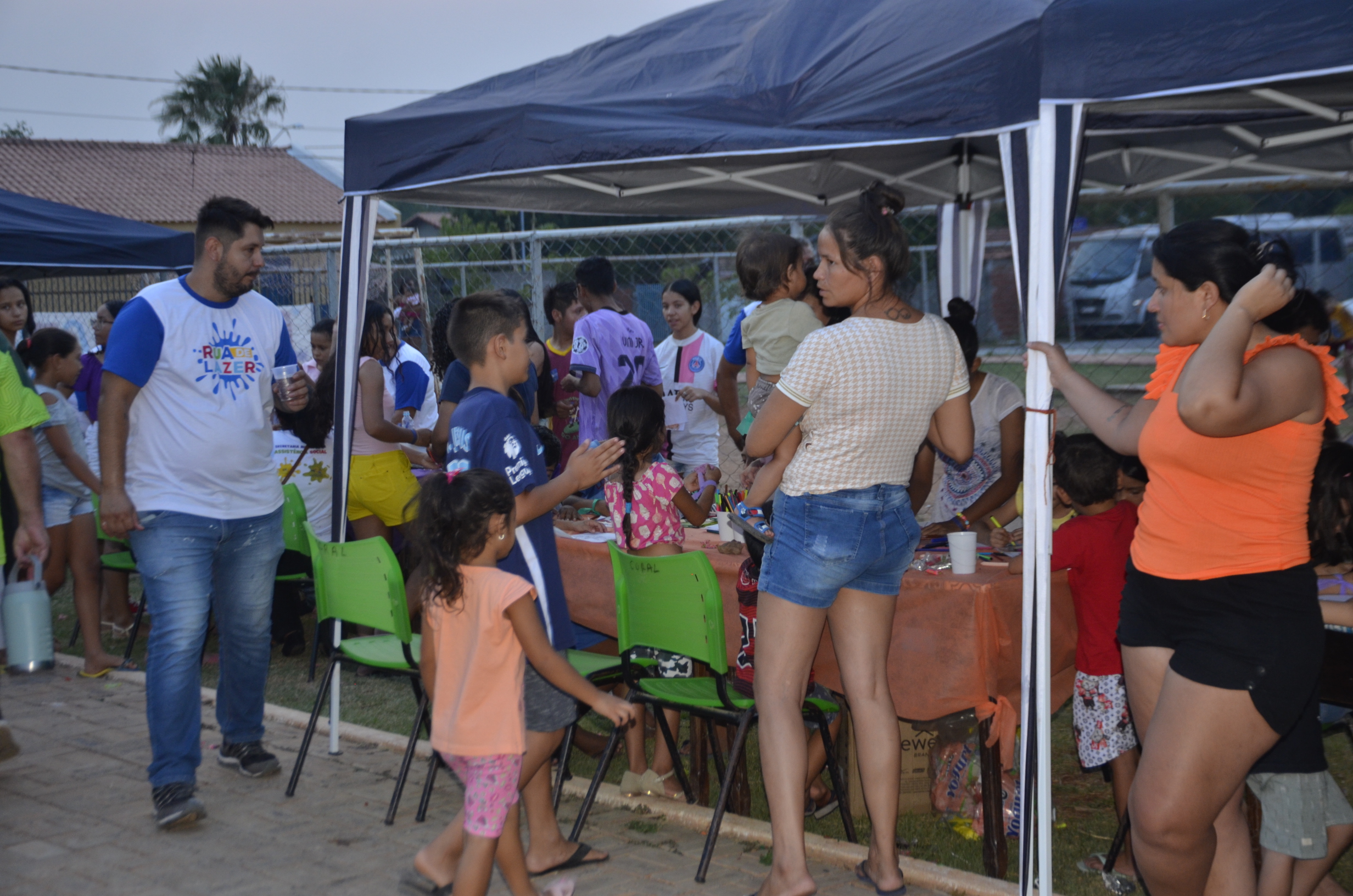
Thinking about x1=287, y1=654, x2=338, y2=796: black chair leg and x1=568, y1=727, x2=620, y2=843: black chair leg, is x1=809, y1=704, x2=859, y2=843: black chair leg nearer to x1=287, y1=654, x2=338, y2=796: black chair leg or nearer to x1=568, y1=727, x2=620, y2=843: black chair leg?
x1=568, y1=727, x2=620, y2=843: black chair leg

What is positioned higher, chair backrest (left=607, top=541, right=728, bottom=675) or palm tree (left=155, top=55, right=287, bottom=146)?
palm tree (left=155, top=55, right=287, bottom=146)

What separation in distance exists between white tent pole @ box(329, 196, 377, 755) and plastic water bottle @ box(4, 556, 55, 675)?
3.36ft

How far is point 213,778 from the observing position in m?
4.28

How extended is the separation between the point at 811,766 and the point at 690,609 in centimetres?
68

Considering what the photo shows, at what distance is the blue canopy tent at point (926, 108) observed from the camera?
2.61 m

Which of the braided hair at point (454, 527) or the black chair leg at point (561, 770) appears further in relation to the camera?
the black chair leg at point (561, 770)

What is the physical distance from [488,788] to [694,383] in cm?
428

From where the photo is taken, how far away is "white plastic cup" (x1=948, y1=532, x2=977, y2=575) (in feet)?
11.1

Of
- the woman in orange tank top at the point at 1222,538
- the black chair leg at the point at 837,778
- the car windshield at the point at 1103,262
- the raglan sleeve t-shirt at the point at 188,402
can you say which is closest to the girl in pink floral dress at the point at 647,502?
the black chair leg at the point at 837,778

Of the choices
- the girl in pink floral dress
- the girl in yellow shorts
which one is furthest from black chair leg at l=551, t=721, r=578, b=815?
the girl in yellow shorts

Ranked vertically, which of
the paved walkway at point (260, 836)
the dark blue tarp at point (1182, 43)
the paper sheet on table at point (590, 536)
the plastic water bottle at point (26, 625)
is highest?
the dark blue tarp at point (1182, 43)

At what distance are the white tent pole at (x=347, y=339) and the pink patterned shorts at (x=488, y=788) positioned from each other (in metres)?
1.71

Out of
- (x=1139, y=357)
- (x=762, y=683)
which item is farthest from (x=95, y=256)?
(x=1139, y=357)

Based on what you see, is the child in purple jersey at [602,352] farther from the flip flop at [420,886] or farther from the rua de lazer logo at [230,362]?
the flip flop at [420,886]
